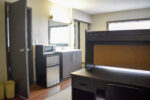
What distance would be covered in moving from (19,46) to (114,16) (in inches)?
186

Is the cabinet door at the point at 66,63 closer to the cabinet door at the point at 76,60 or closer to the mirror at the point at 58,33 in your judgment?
the cabinet door at the point at 76,60

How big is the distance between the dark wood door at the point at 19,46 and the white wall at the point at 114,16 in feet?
14.5

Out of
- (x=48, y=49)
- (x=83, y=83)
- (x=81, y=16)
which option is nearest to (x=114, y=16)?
(x=81, y=16)

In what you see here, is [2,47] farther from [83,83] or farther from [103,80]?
[103,80]

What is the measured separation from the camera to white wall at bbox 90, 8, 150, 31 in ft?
17.4

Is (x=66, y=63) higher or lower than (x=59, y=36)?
lower

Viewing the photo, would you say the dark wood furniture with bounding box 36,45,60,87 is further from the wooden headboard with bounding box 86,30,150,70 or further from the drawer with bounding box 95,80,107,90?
the drawer with bounding box 95,80,107,90

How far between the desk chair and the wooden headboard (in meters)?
0.74

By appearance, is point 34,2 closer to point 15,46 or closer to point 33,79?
point 15,46

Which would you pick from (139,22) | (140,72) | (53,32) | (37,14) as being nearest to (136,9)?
(139,22)

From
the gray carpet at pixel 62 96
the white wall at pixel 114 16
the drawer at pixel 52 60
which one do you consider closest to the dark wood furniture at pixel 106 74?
the gray carpet at pixel 62 96

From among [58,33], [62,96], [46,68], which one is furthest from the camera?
[58,33]

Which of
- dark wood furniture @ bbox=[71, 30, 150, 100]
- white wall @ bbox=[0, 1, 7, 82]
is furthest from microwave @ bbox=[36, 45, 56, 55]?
dark wood furniture @ bbox=[71, 30, 150, 100]

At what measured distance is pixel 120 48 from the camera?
1772 millimetres
